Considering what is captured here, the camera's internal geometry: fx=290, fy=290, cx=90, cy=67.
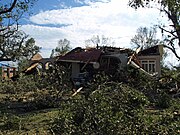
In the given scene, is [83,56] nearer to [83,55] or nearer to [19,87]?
[83,55]

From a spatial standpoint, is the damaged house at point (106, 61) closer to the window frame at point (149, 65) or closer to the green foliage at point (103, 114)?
the window frame at point (149, 65)

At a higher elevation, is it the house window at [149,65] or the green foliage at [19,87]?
the house window at [149,65]

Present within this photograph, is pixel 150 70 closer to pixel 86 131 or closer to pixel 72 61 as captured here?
pixel 72 61

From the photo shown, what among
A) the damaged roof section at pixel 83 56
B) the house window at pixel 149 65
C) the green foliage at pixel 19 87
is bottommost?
the green foliage at pixel 19 87

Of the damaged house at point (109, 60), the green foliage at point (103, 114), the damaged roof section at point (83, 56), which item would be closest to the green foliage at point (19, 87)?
the damaged house at point (109, 60)

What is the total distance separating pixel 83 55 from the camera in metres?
27.3

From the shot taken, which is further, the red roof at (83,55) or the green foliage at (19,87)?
the red roof at (83,55)

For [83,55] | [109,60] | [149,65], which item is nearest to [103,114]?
[109,60]

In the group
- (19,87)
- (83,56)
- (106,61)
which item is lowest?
(19,87)

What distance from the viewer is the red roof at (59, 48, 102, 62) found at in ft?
83.6

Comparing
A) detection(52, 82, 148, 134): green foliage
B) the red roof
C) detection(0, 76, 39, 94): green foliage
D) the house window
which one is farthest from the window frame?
detection(52, 82, 148, 134): green foliage

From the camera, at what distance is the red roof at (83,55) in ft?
83.6

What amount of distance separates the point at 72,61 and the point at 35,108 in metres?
14.6

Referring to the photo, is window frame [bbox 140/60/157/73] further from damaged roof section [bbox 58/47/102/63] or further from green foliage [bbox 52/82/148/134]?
green foliage [bbox 52/82/148/134]
